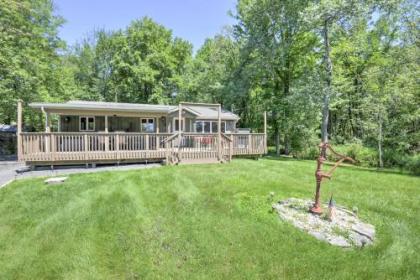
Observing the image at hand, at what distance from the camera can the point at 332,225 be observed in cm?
435

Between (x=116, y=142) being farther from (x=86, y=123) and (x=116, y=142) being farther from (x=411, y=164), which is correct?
(x=411, y=164)

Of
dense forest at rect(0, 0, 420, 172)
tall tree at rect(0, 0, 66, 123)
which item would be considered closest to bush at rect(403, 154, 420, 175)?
dense forest at rect(0, 0, 420, 172)

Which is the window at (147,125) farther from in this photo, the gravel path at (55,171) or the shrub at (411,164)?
the shrub at (411,164)

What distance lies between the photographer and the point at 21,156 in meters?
8.92

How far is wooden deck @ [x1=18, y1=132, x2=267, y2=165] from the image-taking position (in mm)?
9266

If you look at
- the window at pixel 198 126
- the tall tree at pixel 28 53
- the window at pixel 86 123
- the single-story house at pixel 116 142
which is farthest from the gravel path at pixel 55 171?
the tall tree at pixel 28 53

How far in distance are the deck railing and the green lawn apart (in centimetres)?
256

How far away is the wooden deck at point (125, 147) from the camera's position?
927 centimetres

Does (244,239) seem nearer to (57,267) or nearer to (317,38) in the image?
(57,267)

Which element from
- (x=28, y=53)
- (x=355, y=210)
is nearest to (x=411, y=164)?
(x=355, y=210)

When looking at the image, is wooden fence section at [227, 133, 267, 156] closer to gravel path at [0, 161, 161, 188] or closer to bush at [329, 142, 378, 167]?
gravel path at [0, 161, 161, 188]

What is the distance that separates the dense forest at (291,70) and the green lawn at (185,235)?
959cm

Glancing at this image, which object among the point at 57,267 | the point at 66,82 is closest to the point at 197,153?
the point at 57,267

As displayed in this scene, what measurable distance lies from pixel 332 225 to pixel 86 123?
550 inches
